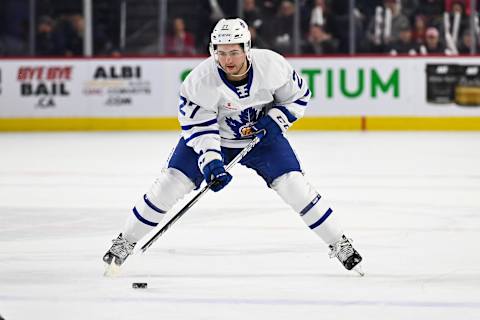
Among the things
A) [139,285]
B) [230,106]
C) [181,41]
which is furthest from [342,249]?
[181,41]

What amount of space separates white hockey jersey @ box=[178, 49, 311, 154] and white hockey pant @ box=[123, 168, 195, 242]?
14 centimetres

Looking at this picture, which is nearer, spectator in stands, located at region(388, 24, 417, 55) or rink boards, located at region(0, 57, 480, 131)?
rink boards, located at region(0, 57, 480, 131)

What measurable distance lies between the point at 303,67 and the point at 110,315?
29.6 ft

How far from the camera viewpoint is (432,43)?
494 inches

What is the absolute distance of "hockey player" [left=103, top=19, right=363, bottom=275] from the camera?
4344 millimetres

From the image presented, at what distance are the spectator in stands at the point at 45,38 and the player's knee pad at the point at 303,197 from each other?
348 inches

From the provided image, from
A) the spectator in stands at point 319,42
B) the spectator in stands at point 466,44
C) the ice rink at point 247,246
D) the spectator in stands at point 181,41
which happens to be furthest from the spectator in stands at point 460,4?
the ice rink at point 247,246

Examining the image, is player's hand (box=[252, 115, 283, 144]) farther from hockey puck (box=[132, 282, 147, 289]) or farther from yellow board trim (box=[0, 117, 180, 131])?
yellow board trim (box=[0, 117, 180, 131])

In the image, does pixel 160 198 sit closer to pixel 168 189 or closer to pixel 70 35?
pixel 168 189

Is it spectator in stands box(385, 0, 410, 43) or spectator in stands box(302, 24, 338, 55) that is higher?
spectator in stands box(385, 0, 410, 43)

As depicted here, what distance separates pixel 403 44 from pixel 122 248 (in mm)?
8494

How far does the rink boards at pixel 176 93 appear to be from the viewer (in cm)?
1236

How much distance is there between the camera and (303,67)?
41.2 ft

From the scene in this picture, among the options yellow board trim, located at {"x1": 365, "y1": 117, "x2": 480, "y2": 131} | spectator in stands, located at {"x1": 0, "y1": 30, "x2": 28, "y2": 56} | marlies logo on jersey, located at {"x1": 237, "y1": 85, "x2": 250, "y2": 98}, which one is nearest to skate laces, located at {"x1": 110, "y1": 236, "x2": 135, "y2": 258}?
marlies logo on jersey, located at {"x1": 237, "y1": 85, "x2": 250, "y2": 98}
